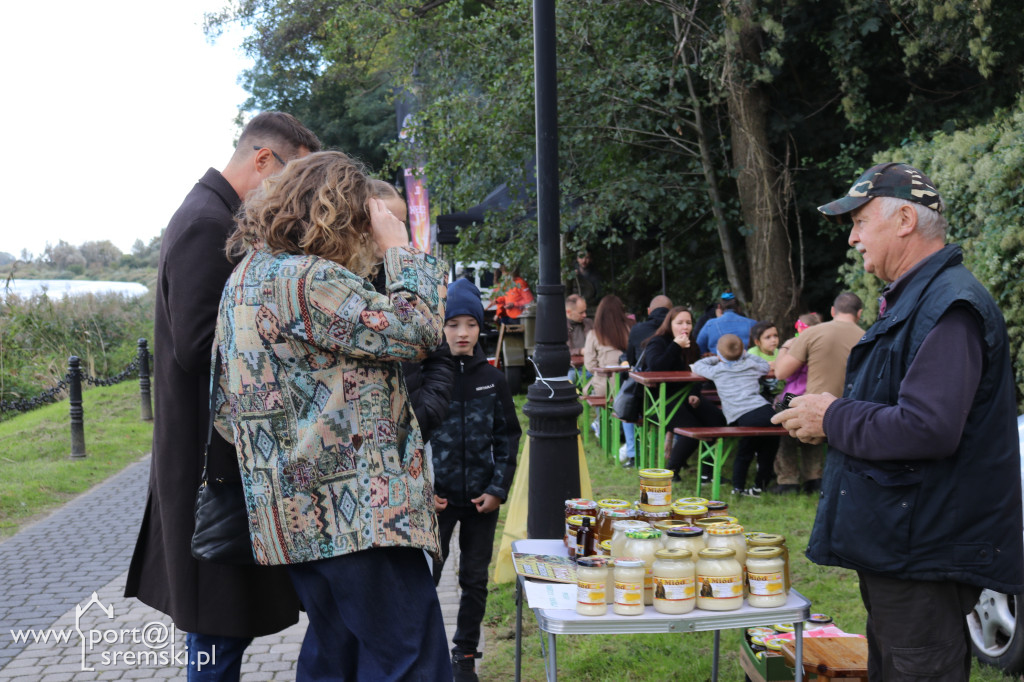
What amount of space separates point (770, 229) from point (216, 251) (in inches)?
392

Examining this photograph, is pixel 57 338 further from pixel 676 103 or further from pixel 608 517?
pixel 608 517

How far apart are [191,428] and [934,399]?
6.79 feet

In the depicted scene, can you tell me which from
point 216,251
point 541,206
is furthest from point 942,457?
point 541,206

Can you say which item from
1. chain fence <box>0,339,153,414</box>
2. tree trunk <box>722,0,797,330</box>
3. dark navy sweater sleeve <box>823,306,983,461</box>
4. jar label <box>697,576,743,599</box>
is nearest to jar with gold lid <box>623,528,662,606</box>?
jar label <box>697,576,743,599</box>

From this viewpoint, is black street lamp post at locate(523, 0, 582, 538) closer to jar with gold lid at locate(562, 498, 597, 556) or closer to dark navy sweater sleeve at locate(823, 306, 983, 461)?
jar with gold lid at locate(562, 498, 597, 556)

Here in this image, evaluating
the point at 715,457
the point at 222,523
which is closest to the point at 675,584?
the point at 222,523

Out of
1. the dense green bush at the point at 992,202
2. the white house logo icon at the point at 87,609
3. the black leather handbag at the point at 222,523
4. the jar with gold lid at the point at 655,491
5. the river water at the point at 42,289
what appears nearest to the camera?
the black leather handbag at the point at 222,523

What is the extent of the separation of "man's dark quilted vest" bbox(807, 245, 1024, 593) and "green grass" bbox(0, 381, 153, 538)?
711 centimetres

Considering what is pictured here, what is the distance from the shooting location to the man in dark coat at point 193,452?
2.61 meters

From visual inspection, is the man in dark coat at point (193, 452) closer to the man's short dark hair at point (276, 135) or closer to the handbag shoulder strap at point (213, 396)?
the handbag shoulder strap at point (213, 396)

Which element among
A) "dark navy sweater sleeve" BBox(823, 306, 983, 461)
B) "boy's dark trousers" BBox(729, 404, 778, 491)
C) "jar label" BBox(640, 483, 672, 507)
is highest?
"dark navy sweater sleeve" BBox(823, 306, 983, 461)

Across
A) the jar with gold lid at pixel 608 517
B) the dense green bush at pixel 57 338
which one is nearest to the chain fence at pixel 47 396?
the dense green bush at pixel 57 338

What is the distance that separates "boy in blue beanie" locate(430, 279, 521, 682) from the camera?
4.09m

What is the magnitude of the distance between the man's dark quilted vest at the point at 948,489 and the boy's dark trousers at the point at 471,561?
1907 mm
